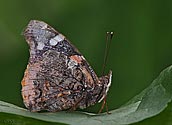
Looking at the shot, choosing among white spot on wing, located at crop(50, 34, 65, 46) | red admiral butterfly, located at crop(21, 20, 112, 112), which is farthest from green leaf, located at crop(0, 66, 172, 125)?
white spot on wing, located at crop(50, 34, 65, 46)

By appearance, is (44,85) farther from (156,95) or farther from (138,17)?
(138,17)

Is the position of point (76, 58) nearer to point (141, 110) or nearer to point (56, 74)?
point (56, 74)

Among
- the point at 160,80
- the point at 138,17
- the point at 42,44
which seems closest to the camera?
the point at 160,80

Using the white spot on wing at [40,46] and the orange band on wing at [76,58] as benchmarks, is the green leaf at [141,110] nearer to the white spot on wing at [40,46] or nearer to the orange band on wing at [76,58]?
the orange band on wing at [76,58]

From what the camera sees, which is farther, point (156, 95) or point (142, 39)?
point (142, 39)

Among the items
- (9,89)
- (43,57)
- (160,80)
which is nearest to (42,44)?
(43,57)

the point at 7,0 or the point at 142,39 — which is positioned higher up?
the point at 7,0

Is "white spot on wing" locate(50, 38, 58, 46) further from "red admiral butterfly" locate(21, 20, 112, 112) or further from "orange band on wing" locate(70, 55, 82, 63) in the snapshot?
"orange band on wing" locate(70, 55, 82, 63)

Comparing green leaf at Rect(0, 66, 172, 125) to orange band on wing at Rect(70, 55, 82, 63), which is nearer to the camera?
green leaf at Rect(0, 66, 172, 125)
